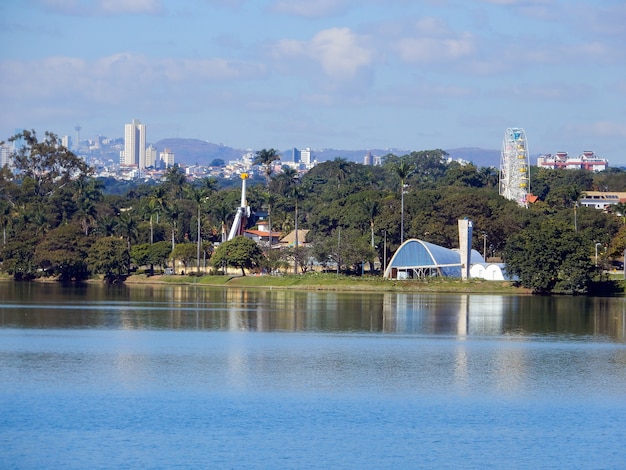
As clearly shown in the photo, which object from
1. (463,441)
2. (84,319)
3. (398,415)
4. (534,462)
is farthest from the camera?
(84,319)

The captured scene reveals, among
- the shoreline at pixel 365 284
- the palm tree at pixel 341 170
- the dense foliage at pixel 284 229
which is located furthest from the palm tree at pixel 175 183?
the shoreline at pixel 365 284

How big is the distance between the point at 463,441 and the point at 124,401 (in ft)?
36.0

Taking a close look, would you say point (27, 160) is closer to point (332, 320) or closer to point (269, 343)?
point (332, 320)

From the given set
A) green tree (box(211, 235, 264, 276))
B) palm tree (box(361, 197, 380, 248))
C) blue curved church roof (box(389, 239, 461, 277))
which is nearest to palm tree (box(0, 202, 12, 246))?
green tree (box(211, 235, 264, 276))

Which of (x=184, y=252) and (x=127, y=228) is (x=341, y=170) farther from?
(x=184, y=252)

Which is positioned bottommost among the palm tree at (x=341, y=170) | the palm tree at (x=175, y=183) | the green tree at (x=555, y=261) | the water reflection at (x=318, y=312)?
the water reflection at (x=318, y=312)

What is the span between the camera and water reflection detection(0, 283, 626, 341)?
57781 millimetres

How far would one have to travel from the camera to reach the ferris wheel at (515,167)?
14212 cm

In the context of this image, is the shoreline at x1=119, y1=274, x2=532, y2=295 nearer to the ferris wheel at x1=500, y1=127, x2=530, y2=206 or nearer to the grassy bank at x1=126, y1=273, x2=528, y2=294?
the grassy bank at x1=126, y1=273, x2=528, y2=294

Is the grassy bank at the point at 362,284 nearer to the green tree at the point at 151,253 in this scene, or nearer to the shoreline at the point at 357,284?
the shoreline at the point at 357,284

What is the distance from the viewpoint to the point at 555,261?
281 feet

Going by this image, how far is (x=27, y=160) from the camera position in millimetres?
143625

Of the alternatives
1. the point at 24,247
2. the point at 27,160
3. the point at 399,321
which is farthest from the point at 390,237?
the point at 27,160

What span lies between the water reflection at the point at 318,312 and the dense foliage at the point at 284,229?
599cm
